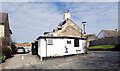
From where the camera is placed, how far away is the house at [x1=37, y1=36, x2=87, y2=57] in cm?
1289

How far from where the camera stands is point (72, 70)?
309 inches

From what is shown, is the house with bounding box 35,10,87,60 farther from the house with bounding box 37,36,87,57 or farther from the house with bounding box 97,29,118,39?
the house with bounding box 97,29,118,39

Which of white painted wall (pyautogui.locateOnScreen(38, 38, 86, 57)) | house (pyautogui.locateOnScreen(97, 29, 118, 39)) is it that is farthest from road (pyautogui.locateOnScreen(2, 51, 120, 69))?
house (pyautogui.locateOnScreen(97, 29, 118, 39))

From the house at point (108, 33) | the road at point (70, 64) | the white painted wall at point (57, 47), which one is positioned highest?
the house at point (108, 33)

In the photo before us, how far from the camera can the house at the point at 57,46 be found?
12891 mm

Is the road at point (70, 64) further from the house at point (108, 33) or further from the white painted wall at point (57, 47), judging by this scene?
the house at point (108, 33)

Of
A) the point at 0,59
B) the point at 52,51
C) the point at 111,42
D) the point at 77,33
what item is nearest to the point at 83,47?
the point at 52,51

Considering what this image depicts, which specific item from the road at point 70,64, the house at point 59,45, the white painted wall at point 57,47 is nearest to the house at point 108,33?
the house at point 59,45

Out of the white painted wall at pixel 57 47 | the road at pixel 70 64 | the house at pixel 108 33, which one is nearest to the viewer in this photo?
the road at pixel 70 64

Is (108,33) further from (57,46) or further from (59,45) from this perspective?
(57,46)

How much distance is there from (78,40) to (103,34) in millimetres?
40736

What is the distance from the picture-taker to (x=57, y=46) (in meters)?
13.4

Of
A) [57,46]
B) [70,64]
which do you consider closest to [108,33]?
[57,46]

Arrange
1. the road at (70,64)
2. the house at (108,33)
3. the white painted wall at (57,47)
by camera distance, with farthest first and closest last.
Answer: the house at (108,33), the white painted wall at (57,47), the road at (70,64)
